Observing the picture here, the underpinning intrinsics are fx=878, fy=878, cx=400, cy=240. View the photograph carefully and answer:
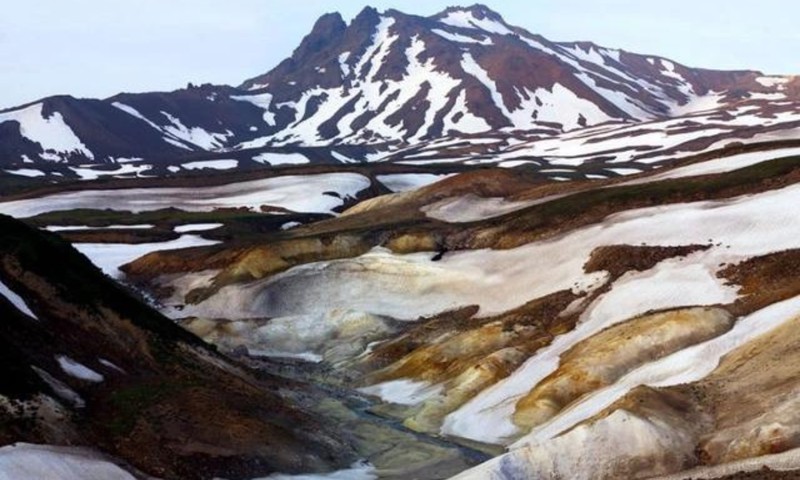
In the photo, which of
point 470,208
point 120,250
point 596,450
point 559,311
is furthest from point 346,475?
point 120,250

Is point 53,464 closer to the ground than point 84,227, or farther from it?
closer to the ground

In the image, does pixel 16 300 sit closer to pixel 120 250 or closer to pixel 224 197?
pixel 120 250

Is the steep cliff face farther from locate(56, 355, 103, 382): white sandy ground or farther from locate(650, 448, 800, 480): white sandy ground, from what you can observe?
locate(56, 355, 103, 382): white sandy ground

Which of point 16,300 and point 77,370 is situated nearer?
point 77,370

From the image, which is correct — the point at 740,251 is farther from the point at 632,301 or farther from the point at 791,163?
the point at 791,163

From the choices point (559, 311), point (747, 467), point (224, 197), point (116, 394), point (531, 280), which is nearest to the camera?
point (747, 467)

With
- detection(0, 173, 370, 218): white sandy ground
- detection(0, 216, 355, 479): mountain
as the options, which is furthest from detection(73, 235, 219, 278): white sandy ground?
detection(0, 216, 355, 479): mountain

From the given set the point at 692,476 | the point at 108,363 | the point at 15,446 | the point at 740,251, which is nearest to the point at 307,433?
the point at 108,363

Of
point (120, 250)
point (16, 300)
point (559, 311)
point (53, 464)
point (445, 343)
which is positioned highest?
point (16, 300)
